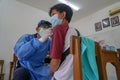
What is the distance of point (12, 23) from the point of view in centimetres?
275

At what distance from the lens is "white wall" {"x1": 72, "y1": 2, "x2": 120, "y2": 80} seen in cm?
269

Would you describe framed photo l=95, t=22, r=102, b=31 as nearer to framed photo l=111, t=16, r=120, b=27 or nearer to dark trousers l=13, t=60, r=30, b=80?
framed photo l=111, t=16, r=120, b=27

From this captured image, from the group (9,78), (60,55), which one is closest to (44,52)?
(60,55)

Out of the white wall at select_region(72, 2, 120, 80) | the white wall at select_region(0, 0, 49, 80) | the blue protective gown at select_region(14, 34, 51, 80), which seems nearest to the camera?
the blue protective gown at select_region(14, 34, 51, 80)

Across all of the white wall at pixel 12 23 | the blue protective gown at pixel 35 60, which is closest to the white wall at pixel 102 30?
the white wall at pixel 12 23

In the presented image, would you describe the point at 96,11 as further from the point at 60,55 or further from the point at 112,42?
the point at 60,55

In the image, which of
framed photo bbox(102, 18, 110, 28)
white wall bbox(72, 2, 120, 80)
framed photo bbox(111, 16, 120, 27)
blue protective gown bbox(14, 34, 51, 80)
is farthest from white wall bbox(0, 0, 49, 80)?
framed photo bbox(111, 16, 120, 27)

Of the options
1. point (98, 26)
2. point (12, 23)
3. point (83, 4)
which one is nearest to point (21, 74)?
point (12, 23)

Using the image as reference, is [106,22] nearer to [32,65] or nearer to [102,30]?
[102,30]

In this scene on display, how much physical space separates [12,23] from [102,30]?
200cm

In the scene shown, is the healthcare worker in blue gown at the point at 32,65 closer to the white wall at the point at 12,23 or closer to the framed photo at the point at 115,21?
the white wall at the point at 12,23

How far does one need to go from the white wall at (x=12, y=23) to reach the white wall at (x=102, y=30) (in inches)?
50.2

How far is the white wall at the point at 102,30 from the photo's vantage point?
2686mm

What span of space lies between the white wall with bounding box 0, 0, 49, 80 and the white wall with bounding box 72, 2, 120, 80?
1.28m
